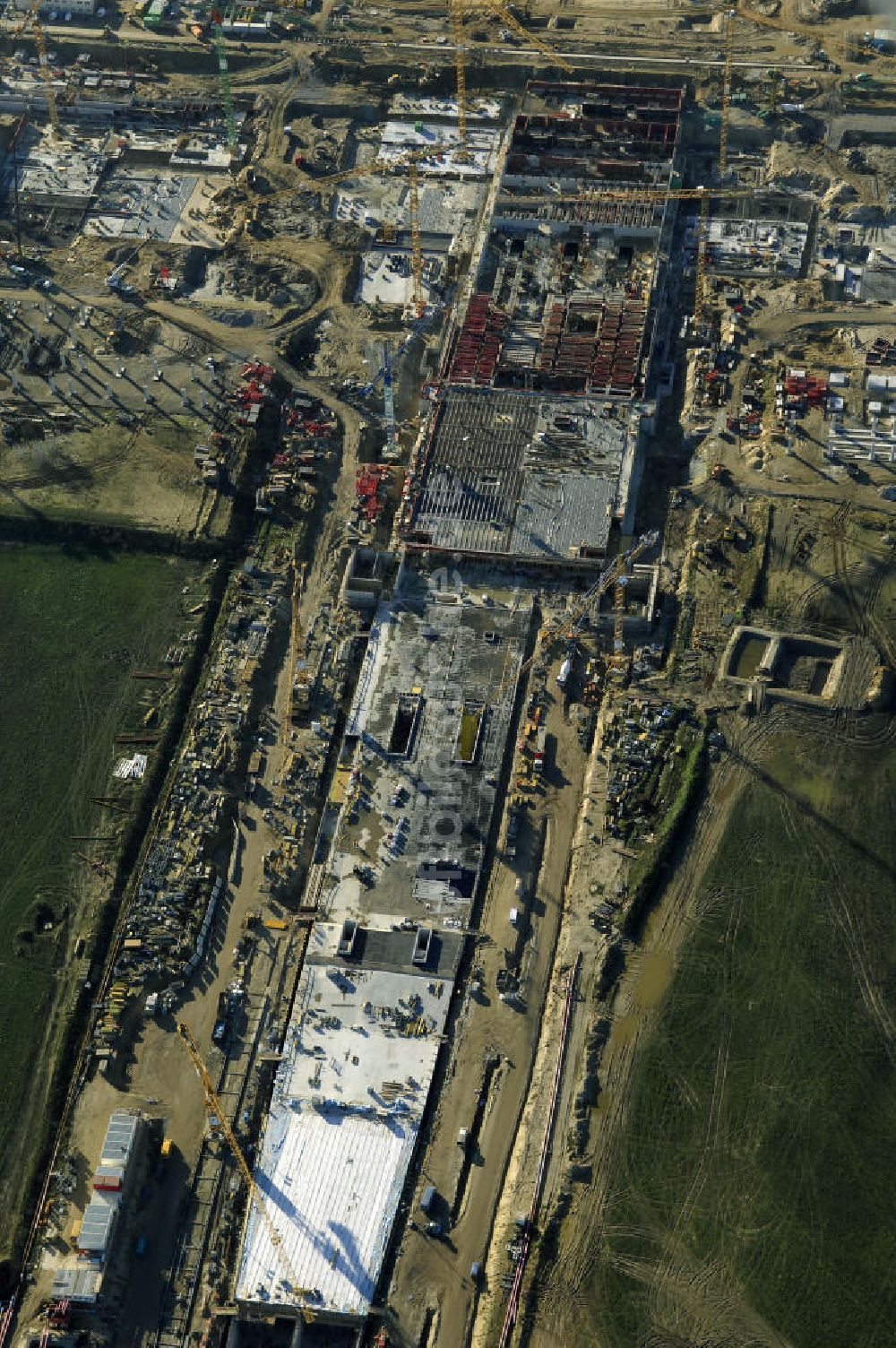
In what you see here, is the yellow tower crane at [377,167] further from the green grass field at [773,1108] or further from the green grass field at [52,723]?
the green grass field at [773,1108]

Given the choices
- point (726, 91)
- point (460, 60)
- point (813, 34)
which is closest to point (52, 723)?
point (460, 60)

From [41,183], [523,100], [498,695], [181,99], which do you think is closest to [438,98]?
[523,100]

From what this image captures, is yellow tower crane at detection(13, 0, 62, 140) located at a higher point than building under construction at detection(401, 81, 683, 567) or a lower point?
higher

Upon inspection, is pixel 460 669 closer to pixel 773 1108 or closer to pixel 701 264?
pixel 773 1108

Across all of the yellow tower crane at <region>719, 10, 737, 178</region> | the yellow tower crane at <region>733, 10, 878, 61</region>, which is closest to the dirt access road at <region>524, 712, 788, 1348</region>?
the yellow tower crane at <region>719, 10, 737, 178</region>

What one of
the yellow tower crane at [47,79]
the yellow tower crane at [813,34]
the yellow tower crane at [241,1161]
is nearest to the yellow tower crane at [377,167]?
the yellow tower crane at [47,79]

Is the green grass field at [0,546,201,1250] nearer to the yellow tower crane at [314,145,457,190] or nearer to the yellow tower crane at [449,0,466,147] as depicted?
the yellow tower crane at [314,145,457,190]
